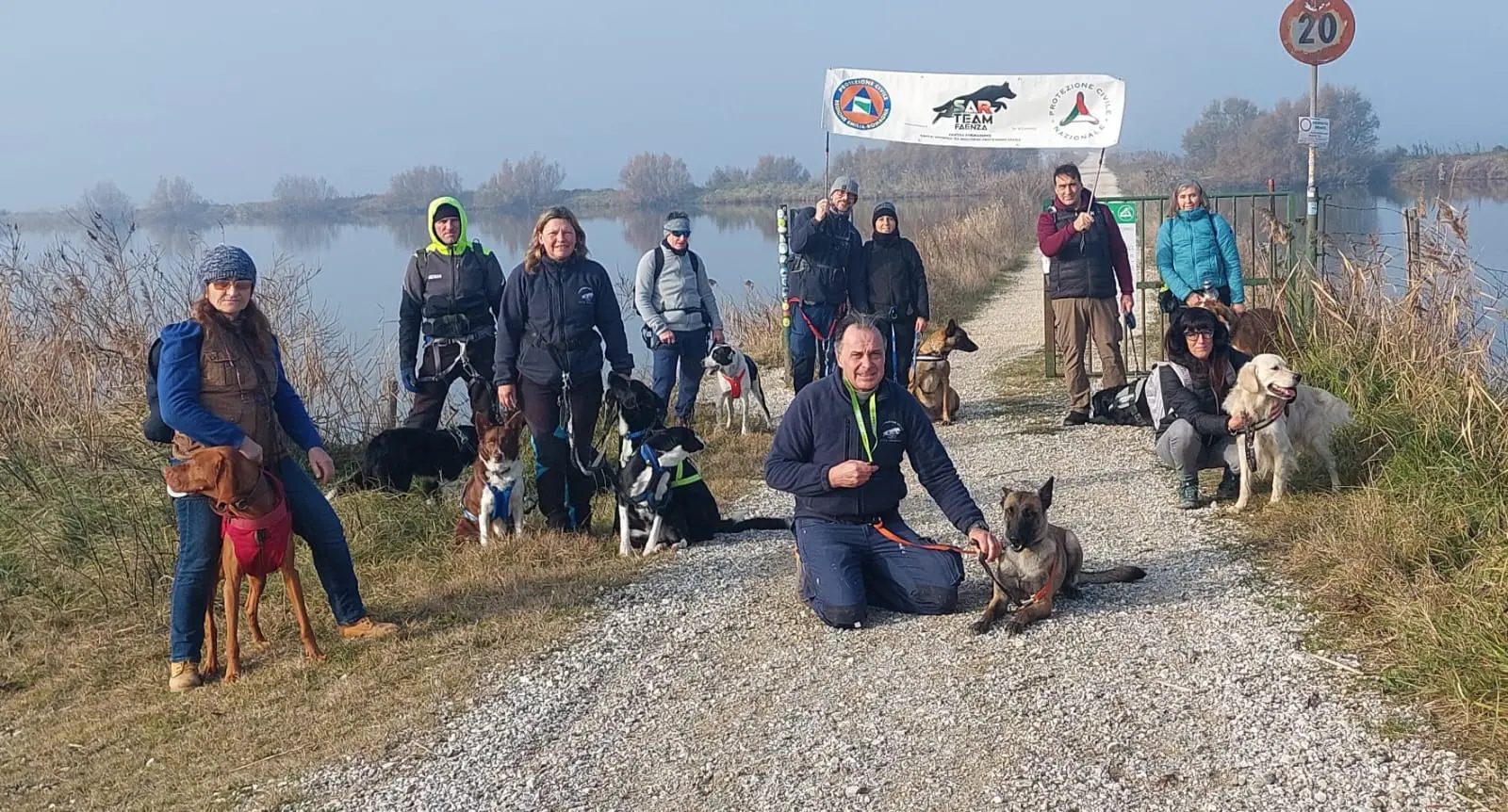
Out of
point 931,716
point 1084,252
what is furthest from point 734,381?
point 931,716

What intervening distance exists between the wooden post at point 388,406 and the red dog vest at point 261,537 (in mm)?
4284

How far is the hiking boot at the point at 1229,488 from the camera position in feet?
20.7

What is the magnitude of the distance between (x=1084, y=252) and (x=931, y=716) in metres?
5.04

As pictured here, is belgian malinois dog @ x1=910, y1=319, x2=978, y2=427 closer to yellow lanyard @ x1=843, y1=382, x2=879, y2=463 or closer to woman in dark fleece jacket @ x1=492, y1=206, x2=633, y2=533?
woman in dark fleece jacket @ x1=492, y1=206, x2=633, y2=533

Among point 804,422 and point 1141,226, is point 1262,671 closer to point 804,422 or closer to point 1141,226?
point 804,422

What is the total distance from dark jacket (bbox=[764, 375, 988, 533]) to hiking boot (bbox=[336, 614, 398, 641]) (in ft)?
5.63

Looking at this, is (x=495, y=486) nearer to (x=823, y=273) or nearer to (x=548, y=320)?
(x=548, y=320)

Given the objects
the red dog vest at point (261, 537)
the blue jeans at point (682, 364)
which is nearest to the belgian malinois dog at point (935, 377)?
the blue jeans at point (682, 364)

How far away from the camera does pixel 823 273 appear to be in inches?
343

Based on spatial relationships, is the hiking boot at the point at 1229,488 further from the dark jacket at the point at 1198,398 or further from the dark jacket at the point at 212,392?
the dark jacket at the point at 212,392

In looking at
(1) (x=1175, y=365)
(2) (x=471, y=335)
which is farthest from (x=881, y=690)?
(2) (x=471, y=335)

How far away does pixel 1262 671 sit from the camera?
412cm

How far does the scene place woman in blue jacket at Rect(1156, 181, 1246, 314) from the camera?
802cm

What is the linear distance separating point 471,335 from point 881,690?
12.4 ft
